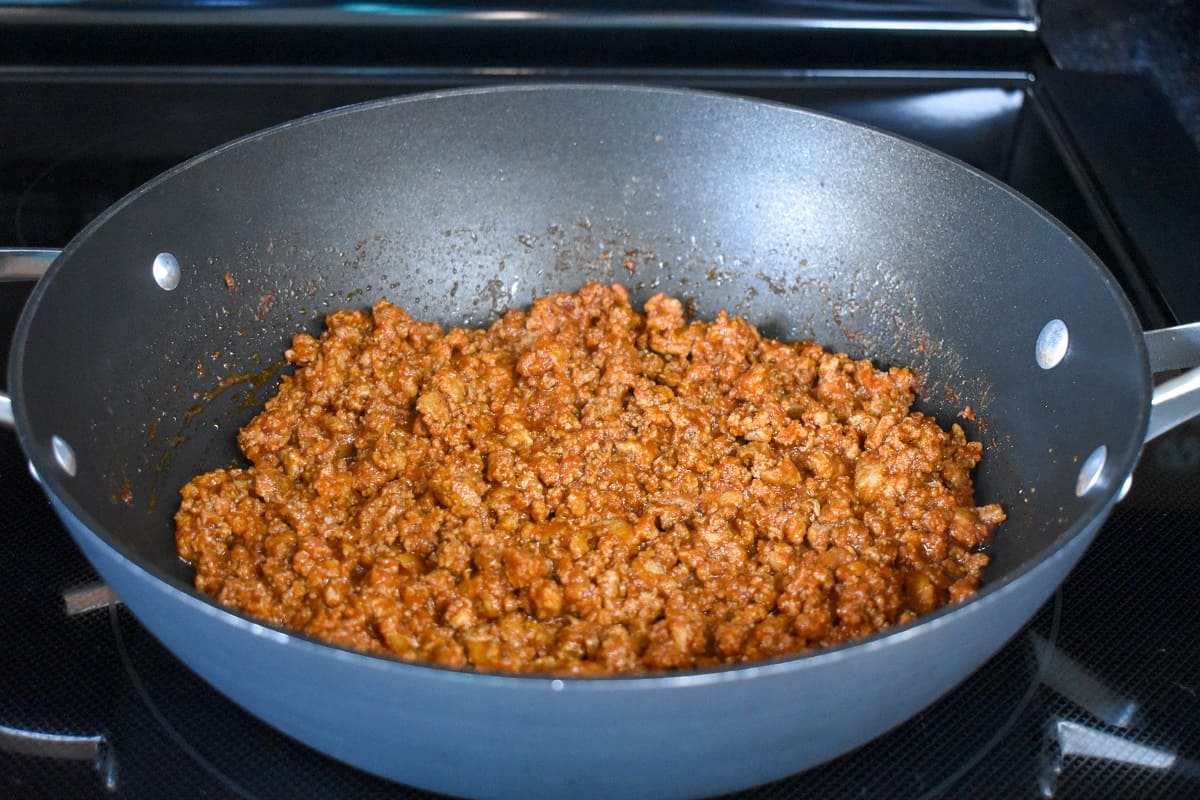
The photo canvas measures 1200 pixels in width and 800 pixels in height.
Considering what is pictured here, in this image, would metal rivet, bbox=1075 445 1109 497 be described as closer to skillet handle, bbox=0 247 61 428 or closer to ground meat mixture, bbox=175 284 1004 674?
ground meat mixture, bbox=175 284 1004 674

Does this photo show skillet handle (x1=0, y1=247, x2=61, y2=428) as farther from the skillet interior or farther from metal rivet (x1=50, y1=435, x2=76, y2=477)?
metal rivet (x1=50, y1=435, x2=76, y2=477)

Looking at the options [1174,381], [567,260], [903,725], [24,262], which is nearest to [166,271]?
[24,262]

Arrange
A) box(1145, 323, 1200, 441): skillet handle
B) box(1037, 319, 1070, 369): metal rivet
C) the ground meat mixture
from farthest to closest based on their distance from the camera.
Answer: box(1037, 319, 1070, 369): metal rivet < the ground meat mixture < box(1145, 323, 1200, 441): skillet handle

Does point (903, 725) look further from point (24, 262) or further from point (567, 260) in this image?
point (24, 262)

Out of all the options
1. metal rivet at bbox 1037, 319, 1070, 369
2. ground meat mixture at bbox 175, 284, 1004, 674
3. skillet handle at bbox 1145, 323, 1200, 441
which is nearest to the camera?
skillet handle at bbox 1145, 323, 1200, 441

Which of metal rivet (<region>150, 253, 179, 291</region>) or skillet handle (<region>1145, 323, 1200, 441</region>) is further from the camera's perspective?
metal rivet (<region>150, 253, 179, 291</region>)

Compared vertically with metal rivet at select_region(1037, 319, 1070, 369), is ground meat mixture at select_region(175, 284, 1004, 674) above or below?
below

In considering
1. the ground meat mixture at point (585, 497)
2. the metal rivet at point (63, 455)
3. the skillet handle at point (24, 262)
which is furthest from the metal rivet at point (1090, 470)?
the skillet handle at point (24, 262)

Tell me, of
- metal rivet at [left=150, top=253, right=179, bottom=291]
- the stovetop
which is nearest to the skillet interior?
metal rivet at [left=150, top=253, right=179, bottom=291]

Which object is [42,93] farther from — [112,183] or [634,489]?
[634,489]
